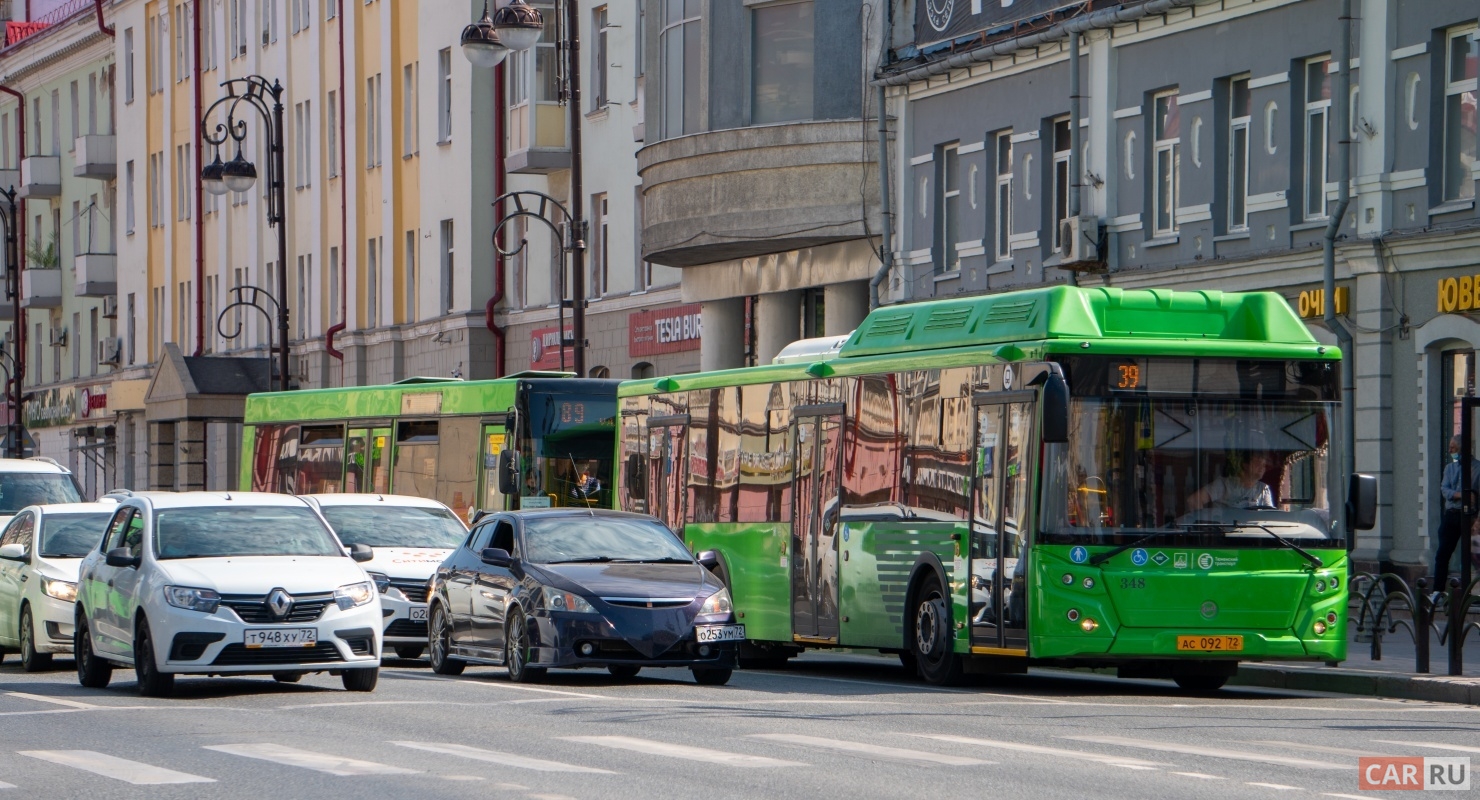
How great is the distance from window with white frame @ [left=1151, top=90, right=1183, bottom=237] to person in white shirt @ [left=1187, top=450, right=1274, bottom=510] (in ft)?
42.9

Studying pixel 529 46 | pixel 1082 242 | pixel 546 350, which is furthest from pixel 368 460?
pixel 546 350

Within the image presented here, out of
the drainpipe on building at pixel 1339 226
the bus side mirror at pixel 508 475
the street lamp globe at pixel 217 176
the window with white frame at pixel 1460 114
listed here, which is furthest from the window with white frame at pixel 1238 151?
the street lamp globe at pixel 217 176

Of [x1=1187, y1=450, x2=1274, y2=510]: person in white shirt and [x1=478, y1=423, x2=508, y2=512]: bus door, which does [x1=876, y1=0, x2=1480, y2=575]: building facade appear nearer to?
[x1=478, y1=423, x2=508, y2=512]: bus door

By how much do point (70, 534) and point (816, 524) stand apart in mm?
7008

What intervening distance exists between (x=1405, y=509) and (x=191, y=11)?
5071 centimetres

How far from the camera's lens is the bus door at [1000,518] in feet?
63.7

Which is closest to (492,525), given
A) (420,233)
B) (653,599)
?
(653,599)

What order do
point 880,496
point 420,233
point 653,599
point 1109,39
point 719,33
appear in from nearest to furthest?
point 653,599 → point 880,496 → point 1109,39 → point 719,33 → point 420,233

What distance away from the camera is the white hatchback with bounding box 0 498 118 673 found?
2342 centimetres

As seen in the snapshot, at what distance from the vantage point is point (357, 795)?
480 inches

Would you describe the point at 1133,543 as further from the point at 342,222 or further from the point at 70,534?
the point at 342,222

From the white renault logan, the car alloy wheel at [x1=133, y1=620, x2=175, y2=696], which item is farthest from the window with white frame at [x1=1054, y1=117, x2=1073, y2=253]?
the car alloy wheel at [x1=133, y1=620, x2=175, y2=696]

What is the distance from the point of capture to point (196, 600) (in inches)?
757

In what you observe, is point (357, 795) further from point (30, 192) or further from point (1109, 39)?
point (30, 192)
